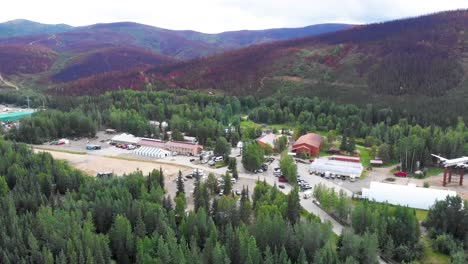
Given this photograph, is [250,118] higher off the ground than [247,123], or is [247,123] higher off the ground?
[250,118]

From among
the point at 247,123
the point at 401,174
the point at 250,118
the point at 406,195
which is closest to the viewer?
the point at 406,195

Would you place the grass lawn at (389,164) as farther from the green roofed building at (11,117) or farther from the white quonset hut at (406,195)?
the green roofed building at (11,117)

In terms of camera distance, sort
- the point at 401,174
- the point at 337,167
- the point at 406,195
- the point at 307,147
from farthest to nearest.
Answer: the point at 307,147
the point at 337,167
the point at 401,174
the point at 406,195

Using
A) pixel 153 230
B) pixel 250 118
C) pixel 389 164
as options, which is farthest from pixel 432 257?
pixel 250 118

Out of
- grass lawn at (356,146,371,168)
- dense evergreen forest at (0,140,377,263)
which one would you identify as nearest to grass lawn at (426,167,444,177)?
grass lawn at (356,146,371,168)

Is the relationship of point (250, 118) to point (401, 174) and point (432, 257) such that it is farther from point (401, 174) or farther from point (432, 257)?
point (432, 257)

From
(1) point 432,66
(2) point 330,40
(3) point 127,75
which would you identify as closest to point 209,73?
(3) point 127,75

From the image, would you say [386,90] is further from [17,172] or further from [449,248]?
[17,172]

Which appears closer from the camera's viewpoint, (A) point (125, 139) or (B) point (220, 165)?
(B) point (220, 165)
